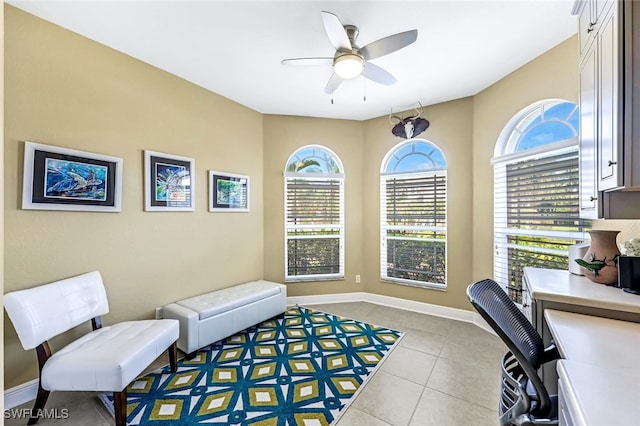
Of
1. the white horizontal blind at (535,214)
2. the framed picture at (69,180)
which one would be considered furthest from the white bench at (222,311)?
the white horizontal blind at (535,214)

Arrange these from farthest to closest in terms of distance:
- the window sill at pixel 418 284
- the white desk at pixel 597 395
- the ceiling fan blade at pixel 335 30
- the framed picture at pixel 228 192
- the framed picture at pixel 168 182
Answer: the window sill at pixel 418 284, the framed picture at pixel 228 192, the framed picture at pixel 168 182, the ceiling fan blade at pixel 335 30, the white desk at pixel 597 395

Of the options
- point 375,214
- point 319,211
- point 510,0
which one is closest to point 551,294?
point 510,0

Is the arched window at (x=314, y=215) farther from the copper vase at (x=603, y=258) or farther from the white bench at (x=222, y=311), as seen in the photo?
the copper vase at (x=603, y=258)

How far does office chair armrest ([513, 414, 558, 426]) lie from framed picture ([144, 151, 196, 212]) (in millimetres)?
3046

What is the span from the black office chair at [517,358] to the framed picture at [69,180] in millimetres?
2813

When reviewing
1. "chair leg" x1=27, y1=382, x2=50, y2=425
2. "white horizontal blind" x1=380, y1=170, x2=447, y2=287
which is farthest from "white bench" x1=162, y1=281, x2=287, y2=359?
"white horizontal blind" x1=380, y1=170, x2=447, y2=287

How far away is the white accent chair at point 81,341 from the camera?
1.64m

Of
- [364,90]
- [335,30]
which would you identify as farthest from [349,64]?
[364,90]

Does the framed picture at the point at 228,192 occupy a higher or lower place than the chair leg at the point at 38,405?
higher

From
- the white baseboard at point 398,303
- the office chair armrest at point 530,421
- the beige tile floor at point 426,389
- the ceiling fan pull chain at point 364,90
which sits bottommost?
the beige tile floor at point 426,389

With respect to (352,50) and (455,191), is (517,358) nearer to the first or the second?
(352,50)

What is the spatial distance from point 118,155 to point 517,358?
3.13 m

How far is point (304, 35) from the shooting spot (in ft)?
7.20

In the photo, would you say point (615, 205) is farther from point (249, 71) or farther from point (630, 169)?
point (249, 71)
